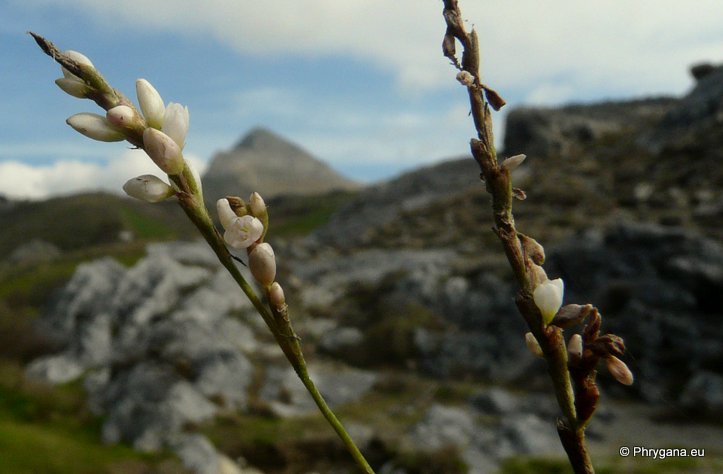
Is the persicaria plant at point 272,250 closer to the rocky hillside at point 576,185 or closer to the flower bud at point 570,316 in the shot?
the flower bud at point 570,316

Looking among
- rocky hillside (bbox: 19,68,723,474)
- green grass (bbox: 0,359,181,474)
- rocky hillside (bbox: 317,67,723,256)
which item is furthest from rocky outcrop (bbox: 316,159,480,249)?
green grass (bbox: 0,359,181,474)

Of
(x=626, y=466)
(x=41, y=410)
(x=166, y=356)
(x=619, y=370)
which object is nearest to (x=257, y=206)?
(x=619, y=370)

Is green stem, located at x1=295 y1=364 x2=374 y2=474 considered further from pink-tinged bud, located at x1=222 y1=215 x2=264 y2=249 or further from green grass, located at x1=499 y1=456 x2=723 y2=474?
Answer: green grass, located at x1=499 y1=456 x2=723 y2=474

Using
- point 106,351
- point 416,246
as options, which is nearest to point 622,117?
point 416,246

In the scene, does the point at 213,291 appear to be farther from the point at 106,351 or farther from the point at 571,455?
the point at 571,455

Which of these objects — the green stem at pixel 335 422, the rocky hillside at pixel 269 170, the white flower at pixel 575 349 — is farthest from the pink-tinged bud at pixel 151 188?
the rocky hillside at pixel 269 170
